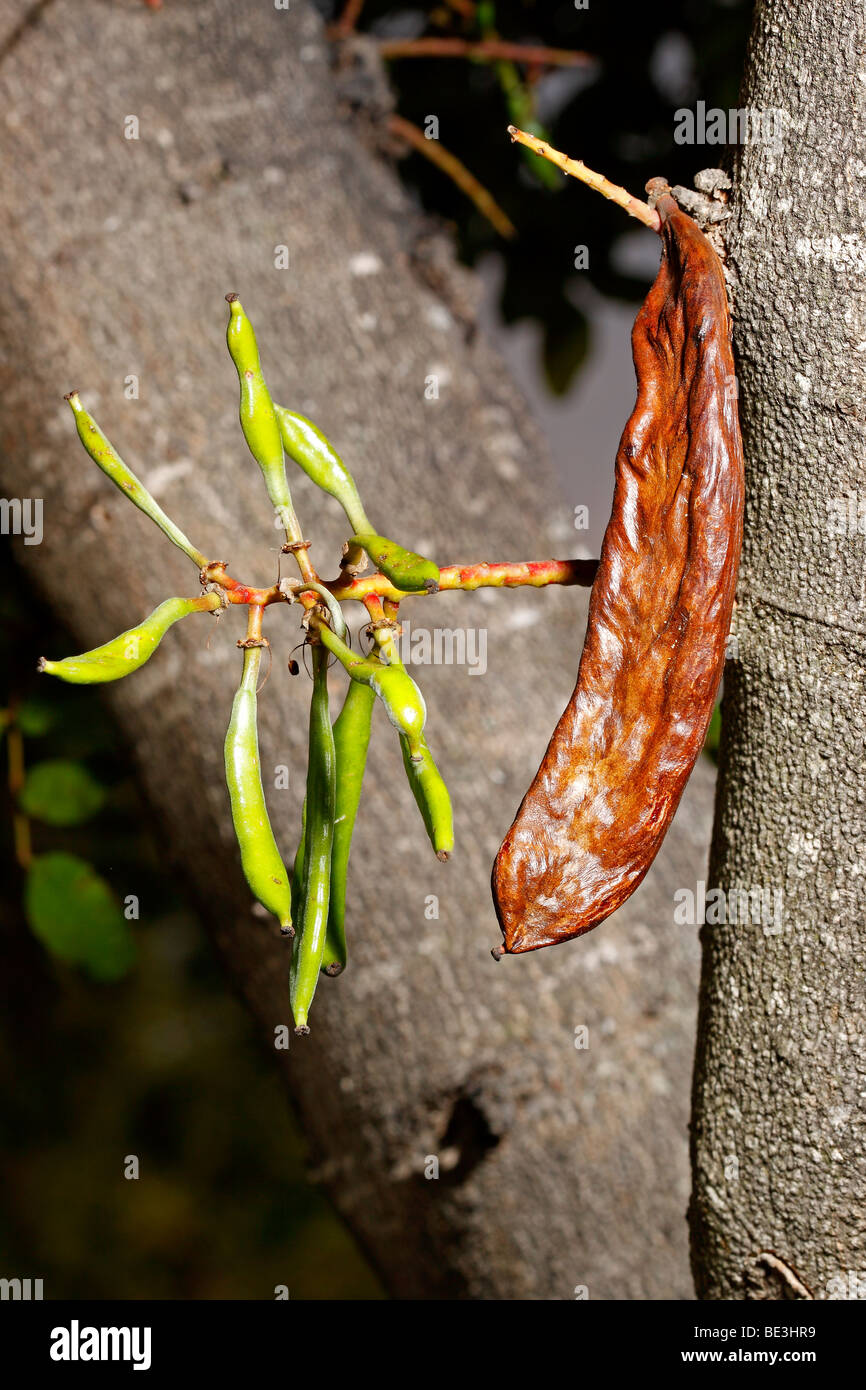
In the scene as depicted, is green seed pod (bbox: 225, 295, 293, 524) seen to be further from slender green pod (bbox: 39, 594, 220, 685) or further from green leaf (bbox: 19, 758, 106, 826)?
green leaf (bbox: 19, 758, 106, 826)

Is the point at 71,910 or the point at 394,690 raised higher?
the point at 394,690

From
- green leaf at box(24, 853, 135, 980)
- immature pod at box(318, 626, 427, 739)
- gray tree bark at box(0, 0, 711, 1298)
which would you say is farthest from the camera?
green leaf at box(24, 853, 135, 980)

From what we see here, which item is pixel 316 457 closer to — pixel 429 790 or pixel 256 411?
pixel 256 411

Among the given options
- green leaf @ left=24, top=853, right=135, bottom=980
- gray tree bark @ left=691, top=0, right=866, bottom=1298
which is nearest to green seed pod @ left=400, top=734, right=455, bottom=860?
gray tree bark @ left=691, top=0, right=866, bottom=1298

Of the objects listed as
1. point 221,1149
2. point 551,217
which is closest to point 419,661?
point 551,217

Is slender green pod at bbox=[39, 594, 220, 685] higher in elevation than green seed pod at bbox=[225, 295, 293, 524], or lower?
lower

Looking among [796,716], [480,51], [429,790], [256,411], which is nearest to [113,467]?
[256,411]

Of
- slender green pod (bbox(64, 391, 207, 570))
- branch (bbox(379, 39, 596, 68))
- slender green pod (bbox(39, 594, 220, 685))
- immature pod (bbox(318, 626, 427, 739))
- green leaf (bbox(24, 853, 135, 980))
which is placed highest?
branch (bbox(379, 39, 596, 68))
